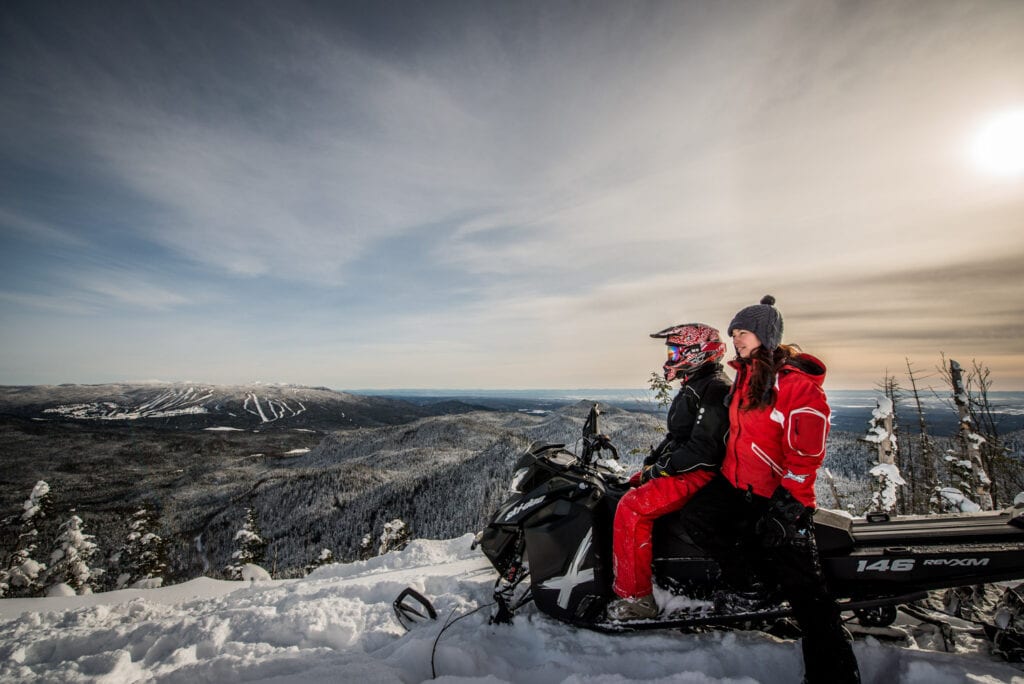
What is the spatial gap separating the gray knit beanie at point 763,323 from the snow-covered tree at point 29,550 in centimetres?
3040

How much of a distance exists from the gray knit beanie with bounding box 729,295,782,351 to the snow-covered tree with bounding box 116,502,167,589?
32403 mm

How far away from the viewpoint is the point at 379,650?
147 inches

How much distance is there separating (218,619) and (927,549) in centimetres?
620

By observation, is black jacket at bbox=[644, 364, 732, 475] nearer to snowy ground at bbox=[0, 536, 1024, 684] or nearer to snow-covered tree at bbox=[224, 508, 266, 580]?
snowy ground at bbox=[0, 536, 1024, 684]

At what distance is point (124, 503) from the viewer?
117m

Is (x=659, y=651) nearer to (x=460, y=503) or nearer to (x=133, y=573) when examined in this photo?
(x=133, y=573)

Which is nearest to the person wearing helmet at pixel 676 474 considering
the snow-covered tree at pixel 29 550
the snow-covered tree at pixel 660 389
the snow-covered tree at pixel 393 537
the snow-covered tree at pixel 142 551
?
the snow-covered tree at pixel 660 389

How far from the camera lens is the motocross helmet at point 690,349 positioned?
12.2 ft

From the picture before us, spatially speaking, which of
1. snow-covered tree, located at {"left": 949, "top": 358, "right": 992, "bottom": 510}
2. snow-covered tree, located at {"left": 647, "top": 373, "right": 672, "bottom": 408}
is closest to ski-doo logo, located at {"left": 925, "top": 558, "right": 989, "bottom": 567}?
snow-covered tree, located at {"left": 647, "top": 373, "right": 672, "bottom": 408}

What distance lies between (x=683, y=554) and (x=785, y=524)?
950 millimetres

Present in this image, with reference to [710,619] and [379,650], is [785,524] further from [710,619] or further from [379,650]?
[379,650]

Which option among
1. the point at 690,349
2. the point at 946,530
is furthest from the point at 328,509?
the point at 946,530

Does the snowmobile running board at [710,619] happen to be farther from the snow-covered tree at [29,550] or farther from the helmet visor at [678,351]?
the snow-covered tree at [29,550]

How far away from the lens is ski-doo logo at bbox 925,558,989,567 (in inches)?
112
